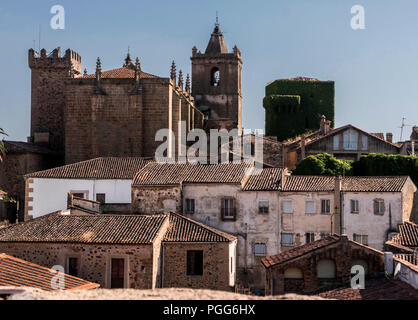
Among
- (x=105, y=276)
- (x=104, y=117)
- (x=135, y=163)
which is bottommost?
(x=105, y=276)

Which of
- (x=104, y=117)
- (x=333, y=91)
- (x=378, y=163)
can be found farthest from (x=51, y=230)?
(x=333, y=91)

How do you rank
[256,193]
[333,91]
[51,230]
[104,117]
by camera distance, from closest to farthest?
[51,230] < [256,193] < [104,117] < [333,91]

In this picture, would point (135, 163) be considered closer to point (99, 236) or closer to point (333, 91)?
point (99, 236)

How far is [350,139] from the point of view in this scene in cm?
5012

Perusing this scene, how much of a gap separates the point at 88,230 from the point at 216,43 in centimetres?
4343

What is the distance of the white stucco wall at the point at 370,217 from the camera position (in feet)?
105

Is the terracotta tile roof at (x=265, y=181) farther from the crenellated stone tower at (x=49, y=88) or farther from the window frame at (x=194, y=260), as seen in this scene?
the crenellated stone tower at (x=49, y=88)

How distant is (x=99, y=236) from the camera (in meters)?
24.9

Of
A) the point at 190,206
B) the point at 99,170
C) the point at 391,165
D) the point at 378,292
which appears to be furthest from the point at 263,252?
the point at 391,165

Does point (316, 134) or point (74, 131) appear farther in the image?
point (316, 134)

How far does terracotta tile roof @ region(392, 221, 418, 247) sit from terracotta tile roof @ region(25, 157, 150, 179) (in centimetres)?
1345

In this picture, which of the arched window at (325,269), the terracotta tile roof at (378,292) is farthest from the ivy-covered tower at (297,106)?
the terracotta tile roof at (378,292)

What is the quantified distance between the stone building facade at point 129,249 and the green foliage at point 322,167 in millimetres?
15859

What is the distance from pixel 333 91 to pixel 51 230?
42928mm
